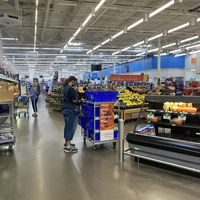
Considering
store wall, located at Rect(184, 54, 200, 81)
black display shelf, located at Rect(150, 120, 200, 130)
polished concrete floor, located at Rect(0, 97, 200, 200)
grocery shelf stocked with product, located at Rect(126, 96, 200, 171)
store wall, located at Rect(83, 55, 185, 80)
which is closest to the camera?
polished concrete floor, located at Rect(0, 97, 200, 200)

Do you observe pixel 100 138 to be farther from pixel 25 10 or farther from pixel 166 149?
pixel 25 10

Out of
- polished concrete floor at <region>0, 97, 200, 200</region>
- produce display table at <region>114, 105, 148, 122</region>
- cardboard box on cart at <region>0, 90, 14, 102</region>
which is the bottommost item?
polished concrete floor at <region>0, 97, 200, 200</region>

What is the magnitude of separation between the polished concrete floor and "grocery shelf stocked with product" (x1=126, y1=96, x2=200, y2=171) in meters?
0.27

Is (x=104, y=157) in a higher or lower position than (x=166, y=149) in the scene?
lower

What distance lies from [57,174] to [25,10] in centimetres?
1114

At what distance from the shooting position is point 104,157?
416cm

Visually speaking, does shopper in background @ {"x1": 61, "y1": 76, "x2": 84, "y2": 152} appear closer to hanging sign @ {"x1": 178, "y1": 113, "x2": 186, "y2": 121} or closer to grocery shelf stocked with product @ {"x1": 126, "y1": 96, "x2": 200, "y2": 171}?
grocery shelf stocked with product @ {"x1": 126, "y1": 96, "x2": 200, "y2": 171}

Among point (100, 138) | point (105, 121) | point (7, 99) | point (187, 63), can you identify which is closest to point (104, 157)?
point (100, 138)

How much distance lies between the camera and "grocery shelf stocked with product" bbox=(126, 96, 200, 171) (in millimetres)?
3160

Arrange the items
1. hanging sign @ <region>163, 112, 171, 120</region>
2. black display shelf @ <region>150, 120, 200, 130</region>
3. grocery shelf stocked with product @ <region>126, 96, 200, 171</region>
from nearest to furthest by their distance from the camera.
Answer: grocery shelf stocked with product @ <region>126, 96, 200, 171</region> < black display shelf @ <region>150, 120, 200, 130</region> < hanging sign @ <region>163, 112, 171, 120</region>

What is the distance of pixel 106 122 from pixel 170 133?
4.73 ft

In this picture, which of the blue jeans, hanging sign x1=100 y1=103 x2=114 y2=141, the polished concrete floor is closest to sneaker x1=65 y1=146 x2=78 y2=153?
the polished concrete floor

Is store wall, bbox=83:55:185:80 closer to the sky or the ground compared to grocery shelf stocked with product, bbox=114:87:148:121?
closer to the sky

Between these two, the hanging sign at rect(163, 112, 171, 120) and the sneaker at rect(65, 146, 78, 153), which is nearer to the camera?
the hanging sign at rect(163, 112, 171, 120)
